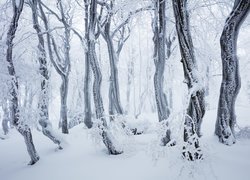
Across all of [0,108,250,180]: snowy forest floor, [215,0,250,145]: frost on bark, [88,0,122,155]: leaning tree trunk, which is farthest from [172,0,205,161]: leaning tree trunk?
[88,0,122,155]: leaning tree trunk

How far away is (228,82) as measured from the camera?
245 inches

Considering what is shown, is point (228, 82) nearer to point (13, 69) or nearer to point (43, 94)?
point (13, 69)

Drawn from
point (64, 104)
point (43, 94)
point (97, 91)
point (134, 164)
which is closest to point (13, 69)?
point (43, 94)

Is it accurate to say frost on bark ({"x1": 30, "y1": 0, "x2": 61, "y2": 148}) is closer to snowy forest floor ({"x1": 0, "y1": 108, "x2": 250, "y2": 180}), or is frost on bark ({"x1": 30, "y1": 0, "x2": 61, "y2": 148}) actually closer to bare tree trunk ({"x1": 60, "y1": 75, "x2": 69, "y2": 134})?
snowy forest floor ({"x1": 0, "y1": 108, "x2": 250, "y2": 180})

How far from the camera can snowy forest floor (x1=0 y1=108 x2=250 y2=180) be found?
507 centimetres

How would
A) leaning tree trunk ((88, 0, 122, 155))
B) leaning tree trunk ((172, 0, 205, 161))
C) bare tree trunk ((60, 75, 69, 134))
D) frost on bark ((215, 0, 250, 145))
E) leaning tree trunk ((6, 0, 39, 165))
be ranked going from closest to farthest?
leaning tree trunk ((172, 0, 205, 161))
frost on bark ((215, 0, 250, 145))
leaning tree trunk ((88, 0, 122, 155))
leaning tree trunk ((6, 0, 39, 165))
bare tree trunk ((60, 75, 69, 134))

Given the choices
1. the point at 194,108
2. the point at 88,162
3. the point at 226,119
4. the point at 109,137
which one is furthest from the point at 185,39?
the point at 88,162

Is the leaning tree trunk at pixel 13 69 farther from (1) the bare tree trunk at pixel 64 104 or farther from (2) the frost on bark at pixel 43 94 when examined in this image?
(1) the bare tree trunk at pixel 64 104

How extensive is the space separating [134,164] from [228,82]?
3.47 meters

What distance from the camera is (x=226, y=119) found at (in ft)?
21.1

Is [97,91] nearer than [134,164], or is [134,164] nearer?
[134,164]

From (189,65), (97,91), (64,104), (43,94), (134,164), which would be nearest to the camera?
(189,65)

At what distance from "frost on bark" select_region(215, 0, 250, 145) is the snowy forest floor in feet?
1.20

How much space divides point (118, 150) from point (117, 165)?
87 cm
